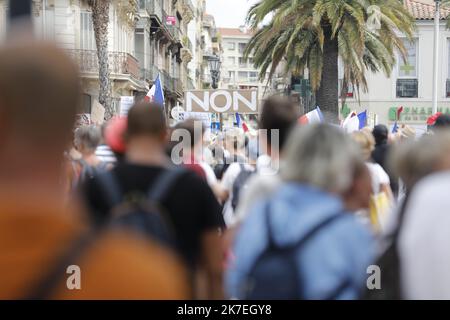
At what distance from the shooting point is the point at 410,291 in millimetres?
3479

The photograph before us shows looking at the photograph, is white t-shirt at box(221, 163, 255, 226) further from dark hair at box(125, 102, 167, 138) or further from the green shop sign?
the green shop sign

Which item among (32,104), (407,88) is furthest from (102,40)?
(32,104)

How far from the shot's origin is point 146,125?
385cm

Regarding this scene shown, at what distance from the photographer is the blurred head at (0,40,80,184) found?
5.05ft

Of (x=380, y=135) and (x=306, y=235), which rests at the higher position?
(x=380, y=135)

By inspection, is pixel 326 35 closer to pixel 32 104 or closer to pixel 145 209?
pixel 145 209

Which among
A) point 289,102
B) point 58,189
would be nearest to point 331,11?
point 289,102

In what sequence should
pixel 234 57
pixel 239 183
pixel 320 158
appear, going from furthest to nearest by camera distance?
pixel 234 57 < pixel 239 183 < pixel 320 158

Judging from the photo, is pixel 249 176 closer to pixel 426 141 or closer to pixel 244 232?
pixel 426 141

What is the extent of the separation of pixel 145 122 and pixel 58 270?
2.40 m

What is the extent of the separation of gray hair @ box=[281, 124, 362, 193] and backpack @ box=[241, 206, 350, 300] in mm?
197

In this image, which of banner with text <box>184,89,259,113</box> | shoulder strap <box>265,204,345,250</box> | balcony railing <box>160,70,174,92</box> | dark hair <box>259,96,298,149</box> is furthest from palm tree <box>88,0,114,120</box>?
shoulder strap <box>265,204,345,250</box>

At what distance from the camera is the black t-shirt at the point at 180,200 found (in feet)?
11.9

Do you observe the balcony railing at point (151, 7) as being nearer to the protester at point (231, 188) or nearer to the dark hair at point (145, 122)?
the protester at point (231, 188)
